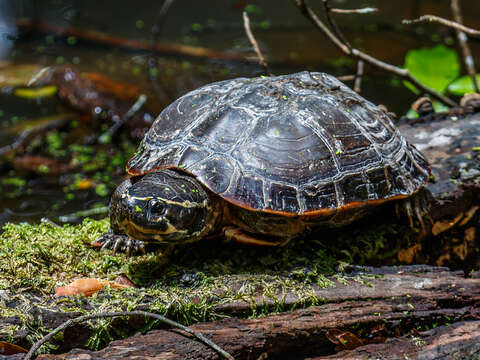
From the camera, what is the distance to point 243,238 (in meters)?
2.74

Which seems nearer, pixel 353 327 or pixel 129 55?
pixel 353 327

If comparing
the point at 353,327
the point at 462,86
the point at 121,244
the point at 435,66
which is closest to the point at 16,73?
the point at 121,244

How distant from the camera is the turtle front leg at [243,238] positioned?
2.74m

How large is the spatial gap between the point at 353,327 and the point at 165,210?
118 cm

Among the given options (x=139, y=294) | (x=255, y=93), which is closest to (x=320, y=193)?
(x=255, y=93)

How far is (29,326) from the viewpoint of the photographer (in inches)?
87.2

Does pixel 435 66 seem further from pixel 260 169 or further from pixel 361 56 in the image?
pixel 260 169

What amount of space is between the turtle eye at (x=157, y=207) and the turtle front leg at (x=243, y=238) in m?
0.48

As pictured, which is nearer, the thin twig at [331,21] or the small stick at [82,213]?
the thin twig at [331,21]

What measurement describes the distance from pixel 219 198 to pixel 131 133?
4.31m

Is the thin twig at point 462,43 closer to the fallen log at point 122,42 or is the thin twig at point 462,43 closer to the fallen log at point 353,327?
the fallen log at point 353,327

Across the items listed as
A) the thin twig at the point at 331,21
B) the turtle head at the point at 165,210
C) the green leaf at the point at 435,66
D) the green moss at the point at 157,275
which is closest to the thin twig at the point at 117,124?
the thin twig at the point at 331,21

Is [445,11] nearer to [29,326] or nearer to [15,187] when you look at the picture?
[15,187]

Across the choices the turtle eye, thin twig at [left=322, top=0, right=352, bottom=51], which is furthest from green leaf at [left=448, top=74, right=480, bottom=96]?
the turtle eye
